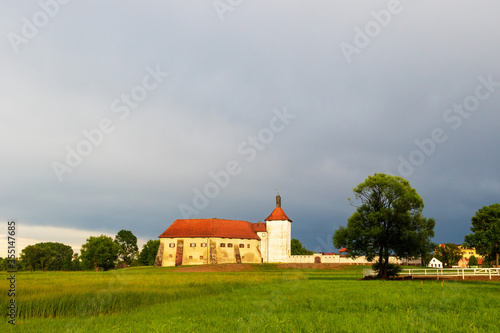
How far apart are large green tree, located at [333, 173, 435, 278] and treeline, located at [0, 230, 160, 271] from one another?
254 ft

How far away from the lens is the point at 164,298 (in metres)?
22.9

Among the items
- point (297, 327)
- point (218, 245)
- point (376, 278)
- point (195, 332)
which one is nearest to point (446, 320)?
point (297, 327)

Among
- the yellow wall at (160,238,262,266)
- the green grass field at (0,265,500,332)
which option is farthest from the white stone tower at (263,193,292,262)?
the green grass field at (0,265,500,332)

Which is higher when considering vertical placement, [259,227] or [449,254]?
[259,227]

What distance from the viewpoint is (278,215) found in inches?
4348

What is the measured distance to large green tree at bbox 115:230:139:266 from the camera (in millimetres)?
131500

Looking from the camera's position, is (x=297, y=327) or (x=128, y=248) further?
(x=128, y=248)

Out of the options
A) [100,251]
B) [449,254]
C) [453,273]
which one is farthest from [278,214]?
[449,254]

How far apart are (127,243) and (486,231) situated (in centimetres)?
10873

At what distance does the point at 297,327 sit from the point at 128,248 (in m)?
130

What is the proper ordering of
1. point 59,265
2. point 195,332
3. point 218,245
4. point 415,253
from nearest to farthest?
point 195,332 < point 415,253 < point 218,245 < point 59,265

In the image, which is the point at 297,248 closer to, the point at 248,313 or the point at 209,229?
the point at 209,229

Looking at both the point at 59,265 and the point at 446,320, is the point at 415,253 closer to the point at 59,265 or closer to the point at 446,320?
the point at 446,320

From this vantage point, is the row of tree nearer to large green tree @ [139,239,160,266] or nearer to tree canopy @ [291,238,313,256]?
large green tree @ [139,239,160,266]
